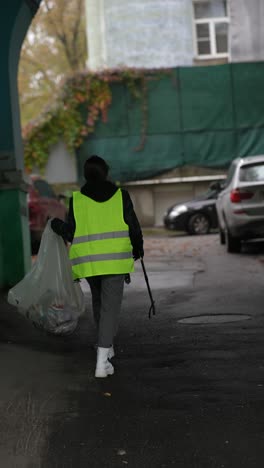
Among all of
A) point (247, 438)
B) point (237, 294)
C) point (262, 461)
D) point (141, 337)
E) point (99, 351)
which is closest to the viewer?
point (262, 461)

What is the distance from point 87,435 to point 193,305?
17.2 feet

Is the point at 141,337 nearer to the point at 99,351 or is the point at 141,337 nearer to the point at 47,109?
the point at 99,351

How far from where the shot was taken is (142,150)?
29.7m

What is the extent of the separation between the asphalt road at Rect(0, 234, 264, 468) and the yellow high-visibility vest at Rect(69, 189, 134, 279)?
777mm

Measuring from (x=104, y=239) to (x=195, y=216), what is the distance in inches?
736

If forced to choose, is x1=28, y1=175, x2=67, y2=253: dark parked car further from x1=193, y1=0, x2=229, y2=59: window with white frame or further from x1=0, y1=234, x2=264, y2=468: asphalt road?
x1=193, y1=0, x2=229, y2=59: window with white frame

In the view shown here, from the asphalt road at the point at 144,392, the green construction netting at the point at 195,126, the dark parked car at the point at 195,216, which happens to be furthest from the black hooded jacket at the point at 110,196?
the green construction netting at the point at 195,126

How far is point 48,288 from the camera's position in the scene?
25.1ft

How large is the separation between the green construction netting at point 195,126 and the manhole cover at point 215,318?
20.6 metres

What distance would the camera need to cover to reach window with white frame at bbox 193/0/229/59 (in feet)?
103

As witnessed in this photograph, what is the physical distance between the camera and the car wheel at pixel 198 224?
2508 centimetres

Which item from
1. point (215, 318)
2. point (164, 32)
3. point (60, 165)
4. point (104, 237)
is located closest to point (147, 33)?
point (164, 32)

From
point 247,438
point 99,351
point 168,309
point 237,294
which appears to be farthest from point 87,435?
point 237,294

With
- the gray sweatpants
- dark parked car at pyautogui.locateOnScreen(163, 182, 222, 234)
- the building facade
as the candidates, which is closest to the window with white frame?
the building facade
